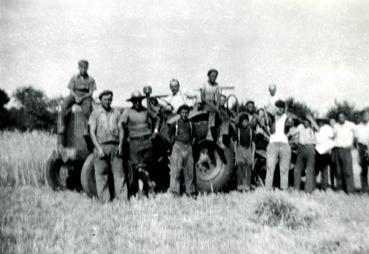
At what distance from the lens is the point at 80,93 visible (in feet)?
29.4

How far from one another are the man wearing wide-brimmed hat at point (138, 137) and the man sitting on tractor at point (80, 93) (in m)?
0.89

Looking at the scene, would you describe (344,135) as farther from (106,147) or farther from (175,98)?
(106,147)

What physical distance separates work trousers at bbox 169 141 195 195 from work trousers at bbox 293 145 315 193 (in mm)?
2121

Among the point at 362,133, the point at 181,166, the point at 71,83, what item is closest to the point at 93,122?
the point at 71,83

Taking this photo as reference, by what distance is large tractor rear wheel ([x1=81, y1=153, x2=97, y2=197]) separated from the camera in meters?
8.11

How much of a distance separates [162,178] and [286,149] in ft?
7.90

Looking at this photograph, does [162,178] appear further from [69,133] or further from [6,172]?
[6,172]

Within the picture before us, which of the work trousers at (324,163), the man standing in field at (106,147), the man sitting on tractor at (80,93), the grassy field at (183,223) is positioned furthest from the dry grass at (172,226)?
the man sitting on tractor at (80,93)

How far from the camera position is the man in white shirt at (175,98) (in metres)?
9.39

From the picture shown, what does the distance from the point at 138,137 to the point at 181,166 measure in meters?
0.89

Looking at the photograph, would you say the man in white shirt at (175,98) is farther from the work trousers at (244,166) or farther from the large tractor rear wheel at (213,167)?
the work trousers at (244,166)

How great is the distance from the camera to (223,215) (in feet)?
23.9

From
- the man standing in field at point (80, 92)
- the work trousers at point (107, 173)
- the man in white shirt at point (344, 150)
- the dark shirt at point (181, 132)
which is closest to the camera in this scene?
the work trousers at point (107, 173)

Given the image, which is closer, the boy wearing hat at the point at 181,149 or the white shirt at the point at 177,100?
the boy wearing hat at the point at 181,149
